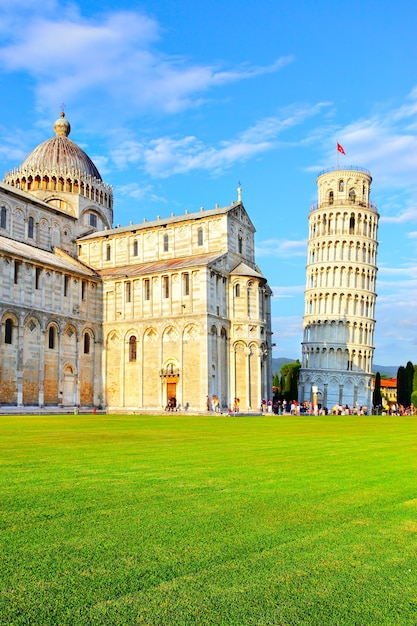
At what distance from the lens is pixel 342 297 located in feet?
300

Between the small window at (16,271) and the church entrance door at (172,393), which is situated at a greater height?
the small window at (16,271)

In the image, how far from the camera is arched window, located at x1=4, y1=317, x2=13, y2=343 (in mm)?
47562

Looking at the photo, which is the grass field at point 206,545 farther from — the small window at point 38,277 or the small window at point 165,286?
the small window at point 165,286

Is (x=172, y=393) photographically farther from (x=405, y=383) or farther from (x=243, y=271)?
(x=405, y=383)

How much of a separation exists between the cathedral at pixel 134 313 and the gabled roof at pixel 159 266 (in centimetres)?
17

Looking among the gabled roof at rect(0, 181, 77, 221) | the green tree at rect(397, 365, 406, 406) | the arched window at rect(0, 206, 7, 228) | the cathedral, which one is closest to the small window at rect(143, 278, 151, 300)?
the cathedral

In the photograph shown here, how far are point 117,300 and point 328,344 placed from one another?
44.2 metres

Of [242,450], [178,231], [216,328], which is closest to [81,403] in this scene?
[216,328]

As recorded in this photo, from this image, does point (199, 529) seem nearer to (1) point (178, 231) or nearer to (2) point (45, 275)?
(2) point (45, 275)

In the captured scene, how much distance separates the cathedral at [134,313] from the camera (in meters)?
49.5

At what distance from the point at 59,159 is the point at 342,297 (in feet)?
156

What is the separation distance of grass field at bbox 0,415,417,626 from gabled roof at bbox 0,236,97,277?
4046 centimetres

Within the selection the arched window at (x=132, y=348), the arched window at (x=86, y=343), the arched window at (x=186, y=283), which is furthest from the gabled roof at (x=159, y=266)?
the arched window at (x=86, y=343)

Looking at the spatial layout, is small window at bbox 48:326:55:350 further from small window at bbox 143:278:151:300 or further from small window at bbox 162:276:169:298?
small window at bbox 162:276:169:298
